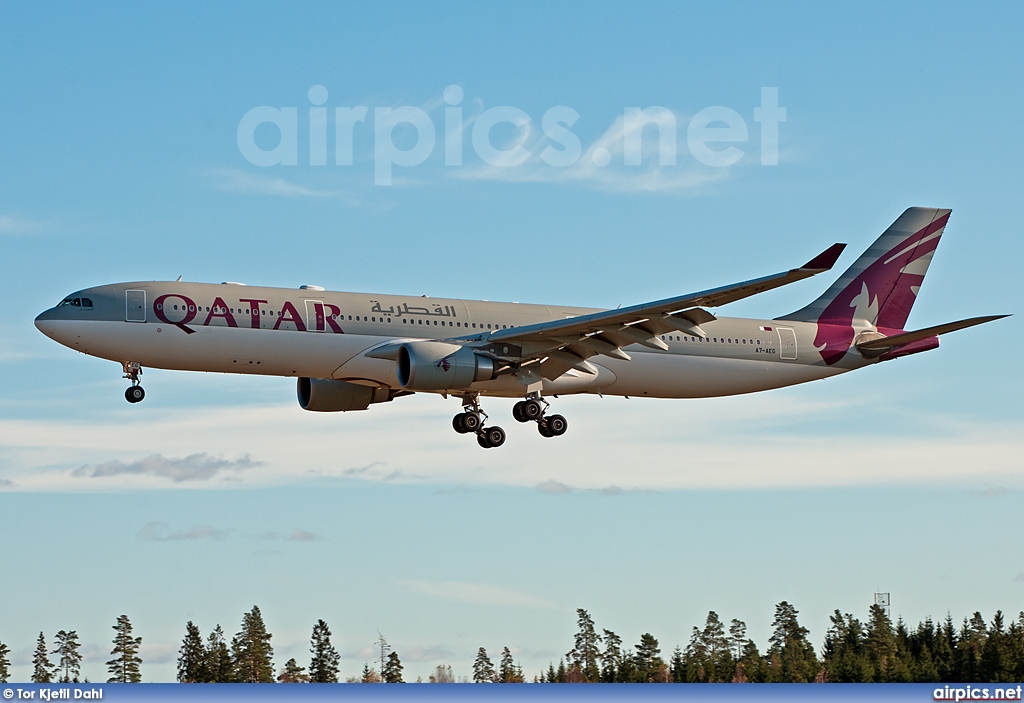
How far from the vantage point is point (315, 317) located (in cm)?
4481

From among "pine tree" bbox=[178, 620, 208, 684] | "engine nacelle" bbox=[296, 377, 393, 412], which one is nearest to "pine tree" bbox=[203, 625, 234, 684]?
"pine tree" bbox=[178, 620, 208, 684]

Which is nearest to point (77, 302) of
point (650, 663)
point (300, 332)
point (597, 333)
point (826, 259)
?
point (300, 332)

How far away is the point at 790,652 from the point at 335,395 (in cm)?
6092

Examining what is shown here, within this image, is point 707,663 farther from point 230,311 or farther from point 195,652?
point 230,311

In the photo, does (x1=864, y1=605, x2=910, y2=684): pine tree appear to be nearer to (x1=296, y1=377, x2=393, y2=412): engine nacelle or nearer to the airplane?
the airplane

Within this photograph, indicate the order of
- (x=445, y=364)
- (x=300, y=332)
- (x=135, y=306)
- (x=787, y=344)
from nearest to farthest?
1. (x=135, y=306)
2. (x=300, y=332)
3. (x=445, y=364)
4. (x=787, y=344)

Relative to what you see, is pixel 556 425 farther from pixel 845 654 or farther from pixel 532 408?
pixel 845 654

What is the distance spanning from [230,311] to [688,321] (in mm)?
13660

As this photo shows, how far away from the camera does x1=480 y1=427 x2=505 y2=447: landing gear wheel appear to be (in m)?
48.6

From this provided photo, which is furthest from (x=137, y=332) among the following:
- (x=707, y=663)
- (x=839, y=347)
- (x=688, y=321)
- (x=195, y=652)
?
(x=707, y=663)

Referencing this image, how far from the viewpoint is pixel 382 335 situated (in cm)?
4584

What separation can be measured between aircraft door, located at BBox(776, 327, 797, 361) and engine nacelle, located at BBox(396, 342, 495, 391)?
12032mm

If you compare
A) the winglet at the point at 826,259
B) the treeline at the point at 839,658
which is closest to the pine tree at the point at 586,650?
the treeline at the point at 839,658

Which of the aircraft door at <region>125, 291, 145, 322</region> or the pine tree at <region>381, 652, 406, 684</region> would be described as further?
the pine tree at <region>381, 652, 406, 684</region>
